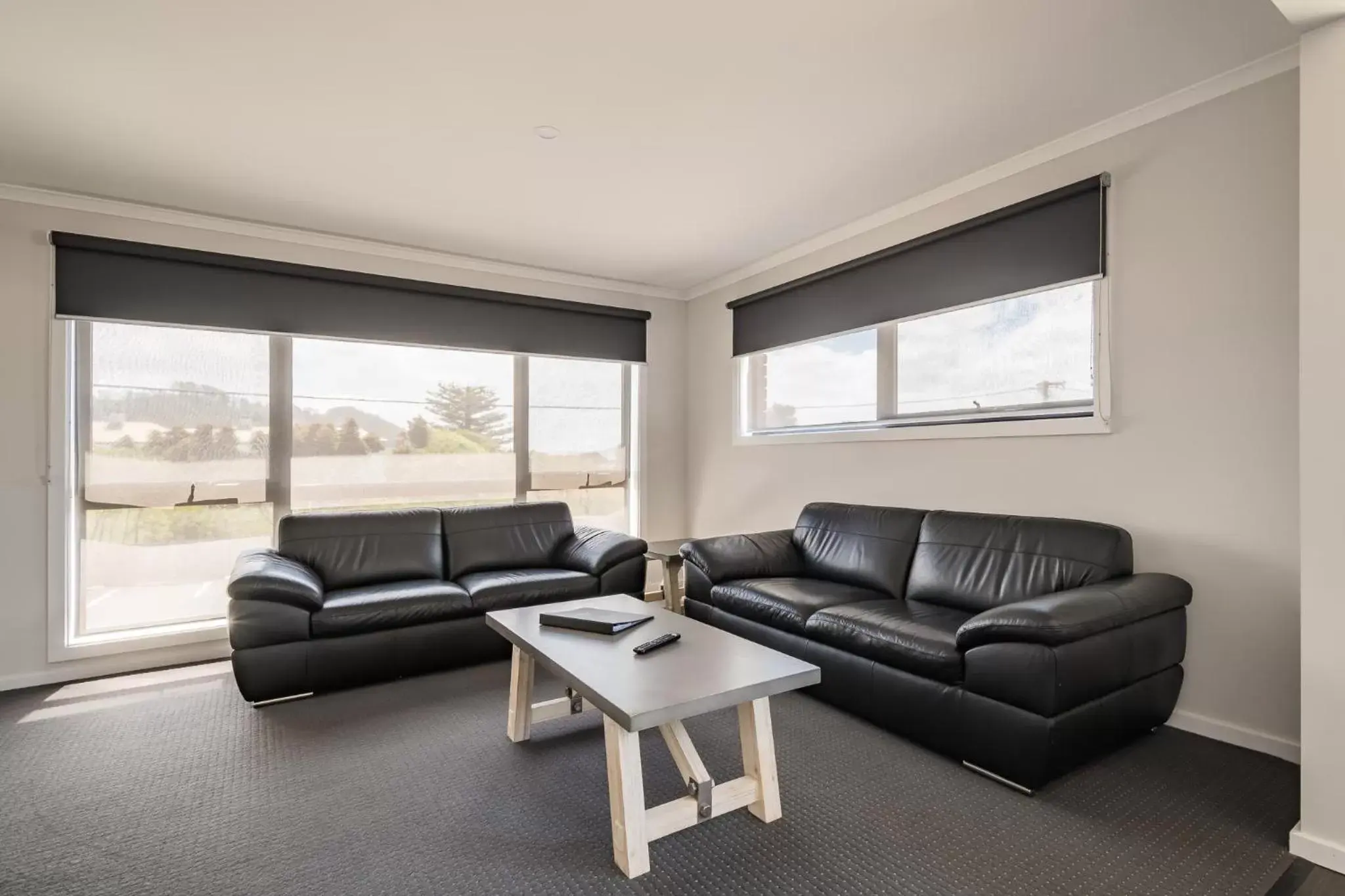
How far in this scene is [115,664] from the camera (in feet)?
11.4

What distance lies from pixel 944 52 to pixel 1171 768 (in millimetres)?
2698

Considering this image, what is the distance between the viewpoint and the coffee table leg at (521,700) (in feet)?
8.29

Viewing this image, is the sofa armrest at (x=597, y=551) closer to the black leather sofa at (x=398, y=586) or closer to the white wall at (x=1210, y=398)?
the black leather sofa at (x=398, y=586)

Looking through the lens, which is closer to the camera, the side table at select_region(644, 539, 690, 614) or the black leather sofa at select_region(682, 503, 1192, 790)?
the black leather sofa at select_region(682, 503, 1192, 790)

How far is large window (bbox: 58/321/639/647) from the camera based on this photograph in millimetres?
3494

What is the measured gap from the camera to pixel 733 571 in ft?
12.0

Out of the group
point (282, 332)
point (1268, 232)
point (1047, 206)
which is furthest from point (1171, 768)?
point (282, 332)

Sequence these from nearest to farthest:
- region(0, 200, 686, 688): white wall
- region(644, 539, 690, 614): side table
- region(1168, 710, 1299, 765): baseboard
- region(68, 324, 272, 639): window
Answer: region(1168, 710, 1299, 765): baseboard < region(0, 200, 686, 688): white wall < region(68, 324, 272, 639): window < region(644, 539, 690, 614): side table

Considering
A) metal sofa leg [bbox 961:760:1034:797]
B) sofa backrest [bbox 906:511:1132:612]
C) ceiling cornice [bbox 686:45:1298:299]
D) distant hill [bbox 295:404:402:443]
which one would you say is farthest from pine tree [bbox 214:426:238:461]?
metal sofa leg [bbox 961:760:1034:797]

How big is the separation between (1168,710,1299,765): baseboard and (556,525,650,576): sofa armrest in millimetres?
2804

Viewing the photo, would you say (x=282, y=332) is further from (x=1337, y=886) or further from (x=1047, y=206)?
(x=1337, y=886)

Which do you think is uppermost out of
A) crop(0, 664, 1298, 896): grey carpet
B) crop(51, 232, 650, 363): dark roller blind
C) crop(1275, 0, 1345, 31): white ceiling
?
crop(1275, 0, 1345, 31): white ceiling

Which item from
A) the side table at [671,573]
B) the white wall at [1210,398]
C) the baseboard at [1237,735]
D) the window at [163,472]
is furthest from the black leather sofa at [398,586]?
the baseboard at [1237,735]

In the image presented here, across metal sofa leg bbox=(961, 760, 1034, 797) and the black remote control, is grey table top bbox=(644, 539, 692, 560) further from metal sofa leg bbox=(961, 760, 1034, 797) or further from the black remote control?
metal sofa leg bbox=(961, 760, 1034, 797)
